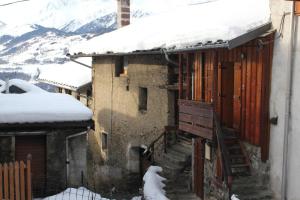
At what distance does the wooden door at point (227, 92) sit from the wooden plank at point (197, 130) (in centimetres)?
100

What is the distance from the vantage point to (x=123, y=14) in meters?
24.4

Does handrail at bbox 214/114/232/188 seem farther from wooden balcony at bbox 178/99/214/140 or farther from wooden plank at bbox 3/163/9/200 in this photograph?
wooden plank at bbox 3/163/9/200

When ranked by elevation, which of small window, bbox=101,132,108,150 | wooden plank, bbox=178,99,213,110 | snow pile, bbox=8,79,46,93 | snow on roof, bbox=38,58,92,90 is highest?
snow pile, bbox=8,79,46,93

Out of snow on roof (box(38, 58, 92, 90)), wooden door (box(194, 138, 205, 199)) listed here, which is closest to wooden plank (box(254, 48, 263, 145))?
wooden door (box(194, 138, 205, 199))

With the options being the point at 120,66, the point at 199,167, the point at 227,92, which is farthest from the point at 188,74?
the point at 120,66

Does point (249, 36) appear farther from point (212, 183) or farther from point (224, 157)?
point (212, 183)

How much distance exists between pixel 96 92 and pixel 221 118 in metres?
10.5

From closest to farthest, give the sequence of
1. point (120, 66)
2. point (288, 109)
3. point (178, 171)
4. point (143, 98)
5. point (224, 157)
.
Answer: point (288, 109) < point (224, 157) < point (178, 171) < point (143, 98) < point (120, 66)

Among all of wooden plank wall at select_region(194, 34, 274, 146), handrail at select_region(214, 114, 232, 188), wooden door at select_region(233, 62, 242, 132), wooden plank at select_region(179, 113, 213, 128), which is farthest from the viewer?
wooden door at select_region(233, 62, 242, 132)

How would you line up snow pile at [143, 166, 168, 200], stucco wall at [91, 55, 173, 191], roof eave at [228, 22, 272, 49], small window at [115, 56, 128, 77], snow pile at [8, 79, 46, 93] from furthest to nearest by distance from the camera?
1. small window at [115, 56, 128, 77]
2. stucco wall at [91, 55, 173, 191]
3. snow pile at [8, 79, 46, 93]
4. snow pile at [143, 166, 168, 200]
5. roof eave at [228, 22, 272, 49]

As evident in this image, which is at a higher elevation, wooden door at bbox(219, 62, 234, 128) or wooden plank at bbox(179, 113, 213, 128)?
wooden door at bbox(219, 62, 234, 128)

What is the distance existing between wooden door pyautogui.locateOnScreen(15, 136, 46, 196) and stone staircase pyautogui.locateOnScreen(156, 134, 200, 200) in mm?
3677

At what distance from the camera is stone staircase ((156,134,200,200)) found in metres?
13.5

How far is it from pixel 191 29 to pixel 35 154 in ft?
19.5
